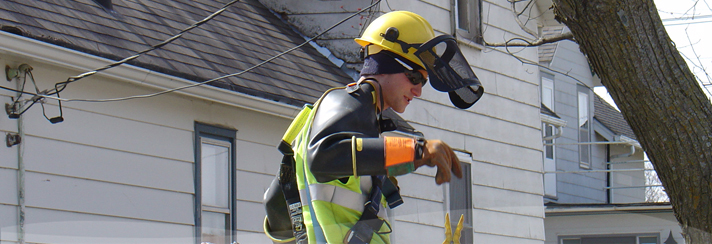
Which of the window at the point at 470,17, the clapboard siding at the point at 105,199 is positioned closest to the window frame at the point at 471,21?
the window at the point at 470,17

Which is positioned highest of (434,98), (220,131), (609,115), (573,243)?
(609,115)

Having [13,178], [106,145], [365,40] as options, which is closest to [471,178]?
[106,145]

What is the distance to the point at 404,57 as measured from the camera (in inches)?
137

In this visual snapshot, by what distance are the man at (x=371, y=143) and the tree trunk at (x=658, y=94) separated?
691 mm

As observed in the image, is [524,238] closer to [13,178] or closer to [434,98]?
[434,98]

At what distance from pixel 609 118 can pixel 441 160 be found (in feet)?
68.6

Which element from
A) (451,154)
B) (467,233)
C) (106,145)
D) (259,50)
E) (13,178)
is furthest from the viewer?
(259,50)

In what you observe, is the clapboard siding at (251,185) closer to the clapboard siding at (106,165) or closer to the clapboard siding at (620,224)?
the clapboard siding at (106,165)

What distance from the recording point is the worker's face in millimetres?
3484

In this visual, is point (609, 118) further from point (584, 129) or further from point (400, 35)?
point (400, 35)

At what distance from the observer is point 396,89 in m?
3.50

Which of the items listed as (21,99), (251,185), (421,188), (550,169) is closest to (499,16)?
(421,188)

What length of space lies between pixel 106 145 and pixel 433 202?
14.5 ft

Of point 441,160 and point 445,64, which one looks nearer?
point 441,160
